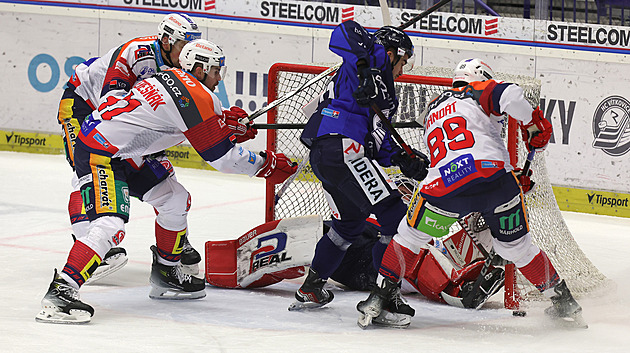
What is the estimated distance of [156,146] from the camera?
12.9 ft

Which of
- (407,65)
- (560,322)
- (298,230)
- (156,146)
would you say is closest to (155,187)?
(156,146)

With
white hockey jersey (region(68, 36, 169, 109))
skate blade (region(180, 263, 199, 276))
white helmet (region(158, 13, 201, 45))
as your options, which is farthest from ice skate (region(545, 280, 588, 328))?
white hockey jersey (region(68, 36, 169, 109))

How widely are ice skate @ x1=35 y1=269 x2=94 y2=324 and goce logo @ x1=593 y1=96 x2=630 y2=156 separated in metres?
4.64

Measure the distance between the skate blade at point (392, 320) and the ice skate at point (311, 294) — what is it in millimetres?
350

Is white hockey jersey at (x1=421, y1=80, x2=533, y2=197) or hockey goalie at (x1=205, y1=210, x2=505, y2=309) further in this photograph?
hockey goalie at (x1=205, y1=210, x2=505, y2=309)

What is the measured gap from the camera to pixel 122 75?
15.1 ft

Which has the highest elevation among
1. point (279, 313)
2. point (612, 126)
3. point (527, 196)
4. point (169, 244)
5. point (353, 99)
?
point (353, 99)

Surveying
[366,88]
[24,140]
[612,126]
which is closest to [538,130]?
[366,88]

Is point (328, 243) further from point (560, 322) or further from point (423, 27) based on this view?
point (423, 27)

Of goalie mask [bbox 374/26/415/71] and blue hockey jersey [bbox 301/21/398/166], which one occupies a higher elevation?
goalie mask [bbox 374/26/415/71]

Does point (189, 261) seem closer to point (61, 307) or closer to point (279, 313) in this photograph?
point (279, 313)

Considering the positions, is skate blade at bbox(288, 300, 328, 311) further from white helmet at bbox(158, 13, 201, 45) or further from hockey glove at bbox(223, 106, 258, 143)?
white helmet at bbox(158, 13, 201, 45)

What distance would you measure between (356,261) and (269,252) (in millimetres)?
414

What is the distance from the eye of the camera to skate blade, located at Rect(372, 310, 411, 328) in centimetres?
370
